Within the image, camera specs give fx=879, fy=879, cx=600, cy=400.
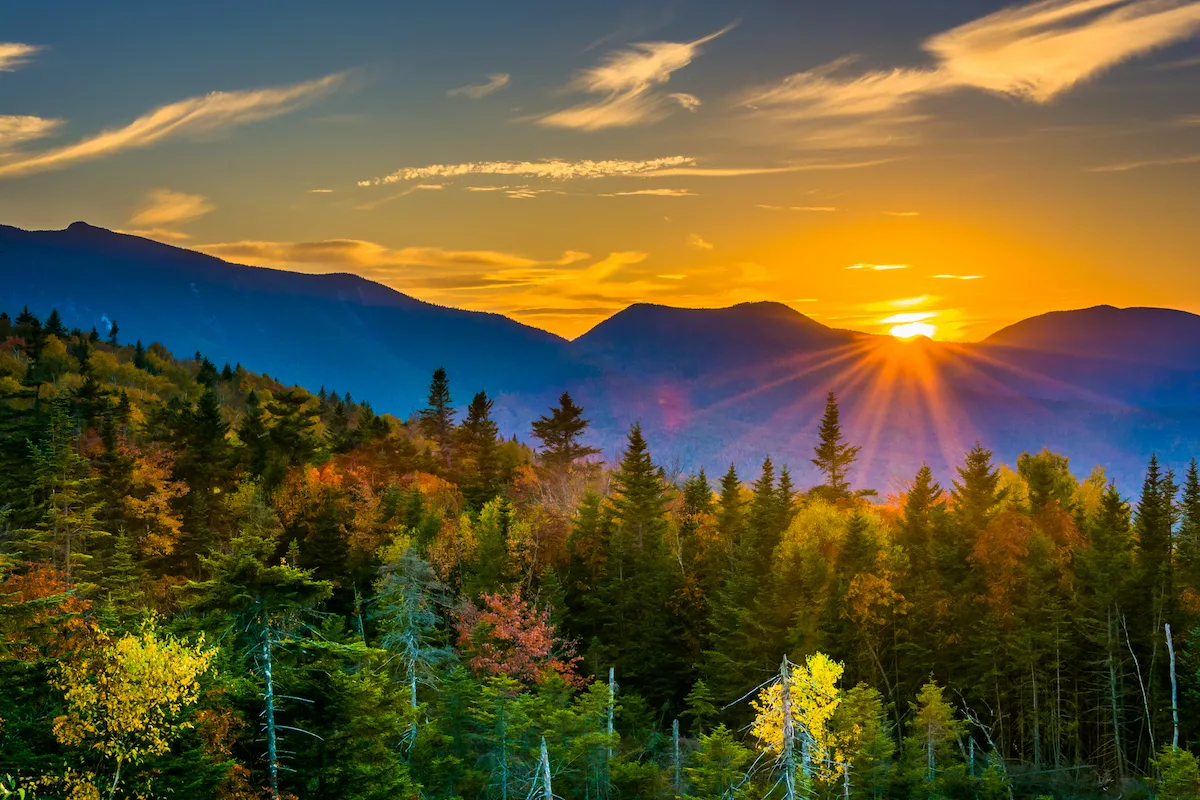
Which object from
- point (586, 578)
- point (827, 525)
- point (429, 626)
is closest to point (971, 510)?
point (827, 525)

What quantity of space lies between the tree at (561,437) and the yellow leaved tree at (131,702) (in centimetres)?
6957

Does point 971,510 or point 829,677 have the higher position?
point 971,510

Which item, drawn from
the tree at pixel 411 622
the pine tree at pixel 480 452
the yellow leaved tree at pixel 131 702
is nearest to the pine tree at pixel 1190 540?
the tree at pixel 411 622

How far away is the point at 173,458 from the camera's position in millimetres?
68875

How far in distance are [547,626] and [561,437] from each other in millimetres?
41716

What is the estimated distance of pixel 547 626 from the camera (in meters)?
52.5

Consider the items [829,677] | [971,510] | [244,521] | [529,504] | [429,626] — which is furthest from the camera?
[529,504]

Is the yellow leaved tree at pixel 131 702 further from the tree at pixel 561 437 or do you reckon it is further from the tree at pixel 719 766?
the tree at pixel 561 437

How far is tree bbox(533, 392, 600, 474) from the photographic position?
91.5m

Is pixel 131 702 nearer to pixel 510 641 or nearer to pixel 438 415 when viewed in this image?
pixel 510 641

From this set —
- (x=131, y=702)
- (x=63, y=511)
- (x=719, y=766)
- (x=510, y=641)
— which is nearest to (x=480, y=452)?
(x=510, y=641)

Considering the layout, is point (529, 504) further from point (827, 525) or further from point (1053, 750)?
point (1053, 750)

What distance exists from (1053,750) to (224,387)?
138 metres

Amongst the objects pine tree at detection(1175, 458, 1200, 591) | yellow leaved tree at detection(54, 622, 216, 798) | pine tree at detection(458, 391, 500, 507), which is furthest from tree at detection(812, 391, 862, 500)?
yellow leaved tree at detection(54, 622, 216, 798)
